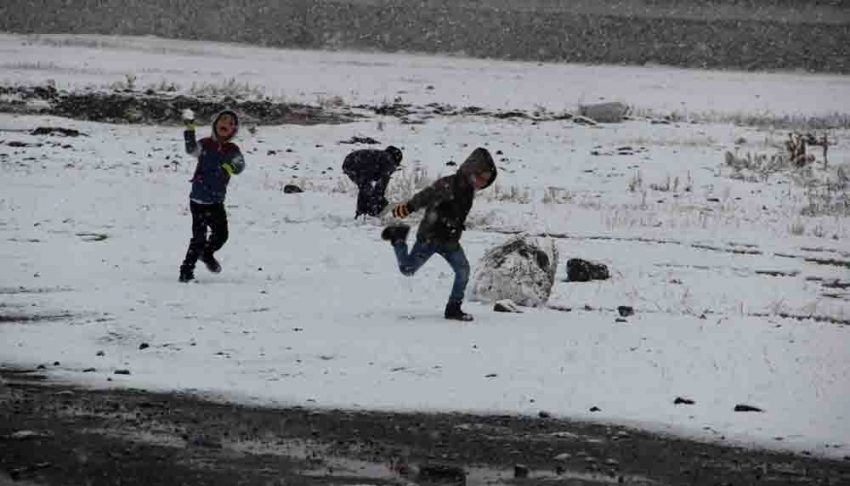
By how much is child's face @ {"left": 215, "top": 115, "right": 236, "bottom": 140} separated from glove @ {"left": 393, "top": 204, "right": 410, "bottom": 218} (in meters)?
2.59

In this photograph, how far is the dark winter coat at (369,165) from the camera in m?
18.1

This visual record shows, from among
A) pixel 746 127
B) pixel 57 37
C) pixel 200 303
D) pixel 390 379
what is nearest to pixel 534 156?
pixel 746 127

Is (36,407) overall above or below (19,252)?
below

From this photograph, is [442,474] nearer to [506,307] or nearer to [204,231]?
[506,307]

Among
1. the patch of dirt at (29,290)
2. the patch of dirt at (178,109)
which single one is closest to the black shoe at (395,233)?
the patch of dirt at (29,290)

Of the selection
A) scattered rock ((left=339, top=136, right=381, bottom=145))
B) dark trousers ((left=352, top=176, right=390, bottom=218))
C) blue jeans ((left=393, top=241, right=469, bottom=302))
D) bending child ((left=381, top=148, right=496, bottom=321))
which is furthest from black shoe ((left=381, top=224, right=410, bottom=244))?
scattered rock ((left=339, top=136, right=381, bottom=145))

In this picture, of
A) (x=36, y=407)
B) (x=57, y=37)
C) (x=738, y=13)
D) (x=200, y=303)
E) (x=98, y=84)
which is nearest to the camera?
(x=36, y=407)

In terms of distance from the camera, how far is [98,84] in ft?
135

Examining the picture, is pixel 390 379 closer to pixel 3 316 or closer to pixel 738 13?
pixel 3 316

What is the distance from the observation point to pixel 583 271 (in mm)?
14352

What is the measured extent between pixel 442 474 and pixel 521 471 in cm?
41

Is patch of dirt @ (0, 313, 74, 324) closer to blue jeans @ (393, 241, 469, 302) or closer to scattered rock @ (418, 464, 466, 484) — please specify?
blue jeans @ (393, 241, 469, 302)

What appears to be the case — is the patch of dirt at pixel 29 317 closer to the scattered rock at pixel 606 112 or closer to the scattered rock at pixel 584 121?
the scattered rock at pixel 584 121

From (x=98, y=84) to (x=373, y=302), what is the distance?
99.8ft
